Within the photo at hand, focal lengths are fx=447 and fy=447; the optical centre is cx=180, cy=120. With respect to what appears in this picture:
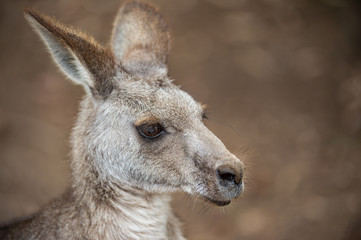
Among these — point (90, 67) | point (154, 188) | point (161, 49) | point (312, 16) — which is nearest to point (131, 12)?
point (161, 49)

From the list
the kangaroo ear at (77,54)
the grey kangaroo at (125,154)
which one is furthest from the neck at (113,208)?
the kangaroo ear at (77,54)

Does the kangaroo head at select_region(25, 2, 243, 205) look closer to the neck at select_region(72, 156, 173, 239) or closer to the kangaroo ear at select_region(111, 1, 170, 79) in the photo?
the neck at select_region(72, 156, 173, 239)

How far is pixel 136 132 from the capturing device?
397 cm

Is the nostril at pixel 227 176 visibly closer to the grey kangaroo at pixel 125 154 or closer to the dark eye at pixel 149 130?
the grey kangaroo at pixel 125 154

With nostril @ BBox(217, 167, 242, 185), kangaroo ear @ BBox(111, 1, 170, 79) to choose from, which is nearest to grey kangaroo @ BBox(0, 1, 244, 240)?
nostril @ BBox(217, 167, 242, 185)

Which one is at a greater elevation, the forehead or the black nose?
the forehead

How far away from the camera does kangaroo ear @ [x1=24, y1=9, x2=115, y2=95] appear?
3779mm

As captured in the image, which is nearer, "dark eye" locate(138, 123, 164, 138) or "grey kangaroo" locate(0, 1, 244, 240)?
"grey kangaroo" locate(0, 1, 244, 240)

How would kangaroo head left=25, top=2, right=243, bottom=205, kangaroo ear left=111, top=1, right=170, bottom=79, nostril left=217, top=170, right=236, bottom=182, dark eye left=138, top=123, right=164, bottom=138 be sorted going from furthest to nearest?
kangaroo ear left=111, top=1, right=170, bottom=79, dark eye left=138, top=123, right=164, bottom=138, kangaroo head left=25, top=2, right=243, bottom=205, nostril left=217, top=170, right=236, bottom=182

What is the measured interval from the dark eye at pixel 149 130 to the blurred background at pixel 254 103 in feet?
12.7

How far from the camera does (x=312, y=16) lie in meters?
10.4

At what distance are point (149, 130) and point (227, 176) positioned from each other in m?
0.80

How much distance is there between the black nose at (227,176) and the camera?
369 cm

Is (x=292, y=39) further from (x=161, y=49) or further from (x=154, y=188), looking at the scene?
(x=154, y=188)
